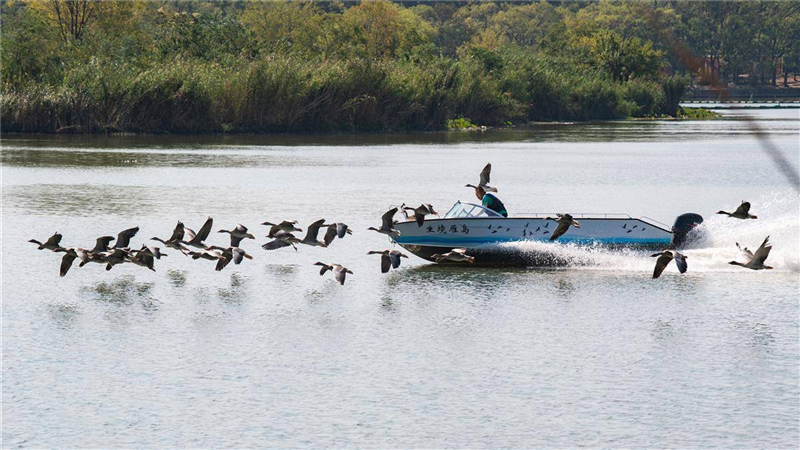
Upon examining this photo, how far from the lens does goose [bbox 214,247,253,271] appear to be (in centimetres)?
2708

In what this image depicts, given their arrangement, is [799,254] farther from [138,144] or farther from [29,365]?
[138,144]

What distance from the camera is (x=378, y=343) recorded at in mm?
20688

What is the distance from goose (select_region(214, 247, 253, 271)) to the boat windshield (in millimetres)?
5017

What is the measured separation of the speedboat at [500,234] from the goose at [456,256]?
196 mm

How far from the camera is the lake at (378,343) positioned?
1553cm

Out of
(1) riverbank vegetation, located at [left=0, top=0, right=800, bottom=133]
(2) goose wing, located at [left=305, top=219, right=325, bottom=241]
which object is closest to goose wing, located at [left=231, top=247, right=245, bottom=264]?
(2) goose wing, located at [left=305, top=219, right=325, bottom=241]

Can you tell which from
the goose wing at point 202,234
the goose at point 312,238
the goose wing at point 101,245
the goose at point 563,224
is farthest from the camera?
the goose wing at point 202,234

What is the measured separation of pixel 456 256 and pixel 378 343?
305 inches

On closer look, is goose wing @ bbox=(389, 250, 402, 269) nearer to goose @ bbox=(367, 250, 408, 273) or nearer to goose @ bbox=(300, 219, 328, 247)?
goose @ bbox=(367, 250, 408, 273)

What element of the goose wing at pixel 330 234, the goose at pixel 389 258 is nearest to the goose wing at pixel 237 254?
the goose wing at pixel 330 234

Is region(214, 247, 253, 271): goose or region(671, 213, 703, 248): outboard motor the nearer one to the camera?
region(214, 247, 253, 271): goose

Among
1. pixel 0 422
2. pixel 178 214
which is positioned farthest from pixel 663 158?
pixel 0 422

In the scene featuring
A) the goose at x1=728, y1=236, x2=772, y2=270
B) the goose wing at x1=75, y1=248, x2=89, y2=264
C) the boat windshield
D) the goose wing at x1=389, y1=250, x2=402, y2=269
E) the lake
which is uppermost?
the boat windshield

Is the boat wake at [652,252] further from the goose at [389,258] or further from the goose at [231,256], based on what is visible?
the goose at [231,256]
